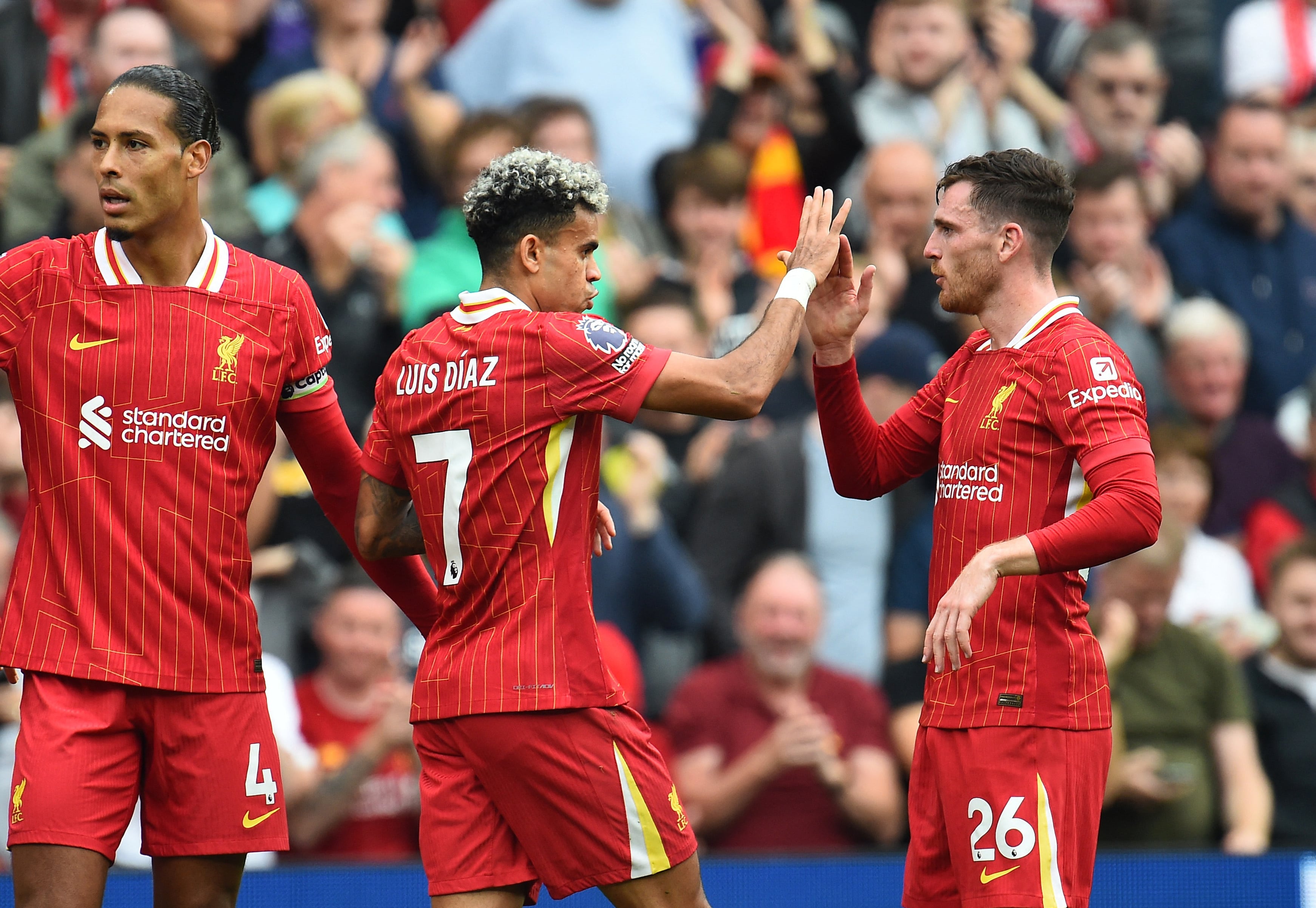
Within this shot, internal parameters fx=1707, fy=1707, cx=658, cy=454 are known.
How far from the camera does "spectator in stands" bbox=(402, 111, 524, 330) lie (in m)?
8.15

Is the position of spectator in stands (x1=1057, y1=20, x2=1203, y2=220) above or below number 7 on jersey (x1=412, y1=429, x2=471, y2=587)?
above

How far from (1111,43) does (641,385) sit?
23.2 ft

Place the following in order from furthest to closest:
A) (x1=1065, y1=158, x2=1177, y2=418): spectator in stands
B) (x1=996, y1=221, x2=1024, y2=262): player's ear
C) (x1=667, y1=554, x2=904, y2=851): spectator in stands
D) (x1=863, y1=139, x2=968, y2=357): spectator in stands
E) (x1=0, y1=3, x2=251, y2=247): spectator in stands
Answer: (x1=1065, y1=158, x2=1177, y2=418): spectator in stands < (x1=863, y1=139, x2=968, y2=357): spectator in stands < (x1=0, y1=3, x2=251, y2=247): spectator in stands < (x1=667, y1=554, x2=904, y2=851): spectator in stands < (x1=996, y1=221, x2=1024, y2=262): player's ear

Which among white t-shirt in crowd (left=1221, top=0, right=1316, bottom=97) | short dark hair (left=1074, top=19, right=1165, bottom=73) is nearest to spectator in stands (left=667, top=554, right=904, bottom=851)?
short dark hair (left=1074, top=19, right=1165, bottom=73)

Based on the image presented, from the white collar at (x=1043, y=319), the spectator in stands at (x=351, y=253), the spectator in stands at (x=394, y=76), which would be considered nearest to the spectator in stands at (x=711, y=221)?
the spectator in stands at (x=394, y=76)

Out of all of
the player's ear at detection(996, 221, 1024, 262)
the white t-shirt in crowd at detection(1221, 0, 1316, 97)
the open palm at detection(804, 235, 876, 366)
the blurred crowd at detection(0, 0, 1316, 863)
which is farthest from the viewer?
the white t-shirt in crowd at detection(1221, 0, 1316, 97)

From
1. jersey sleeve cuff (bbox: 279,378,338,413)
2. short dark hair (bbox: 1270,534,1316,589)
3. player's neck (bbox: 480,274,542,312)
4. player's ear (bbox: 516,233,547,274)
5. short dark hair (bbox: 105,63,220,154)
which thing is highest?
short dark hair (bbox: 105,63,220,154)

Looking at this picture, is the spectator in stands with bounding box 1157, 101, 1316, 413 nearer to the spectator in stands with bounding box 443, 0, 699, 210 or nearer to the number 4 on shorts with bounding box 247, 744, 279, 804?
the spectator in stands with bounding box 443, 0, 699, 210

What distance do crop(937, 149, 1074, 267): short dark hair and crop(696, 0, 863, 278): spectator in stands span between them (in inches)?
188

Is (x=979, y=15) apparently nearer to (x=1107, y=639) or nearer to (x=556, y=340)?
(x=1107, y=639)

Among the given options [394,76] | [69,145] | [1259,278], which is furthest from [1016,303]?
[1259,278]

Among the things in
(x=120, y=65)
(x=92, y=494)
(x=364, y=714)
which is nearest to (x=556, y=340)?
(x=92, y=494)

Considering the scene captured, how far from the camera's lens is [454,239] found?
331 inches

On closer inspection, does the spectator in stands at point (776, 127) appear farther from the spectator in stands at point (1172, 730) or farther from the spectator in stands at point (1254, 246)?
the spectator in stands at point (1172, 730)
